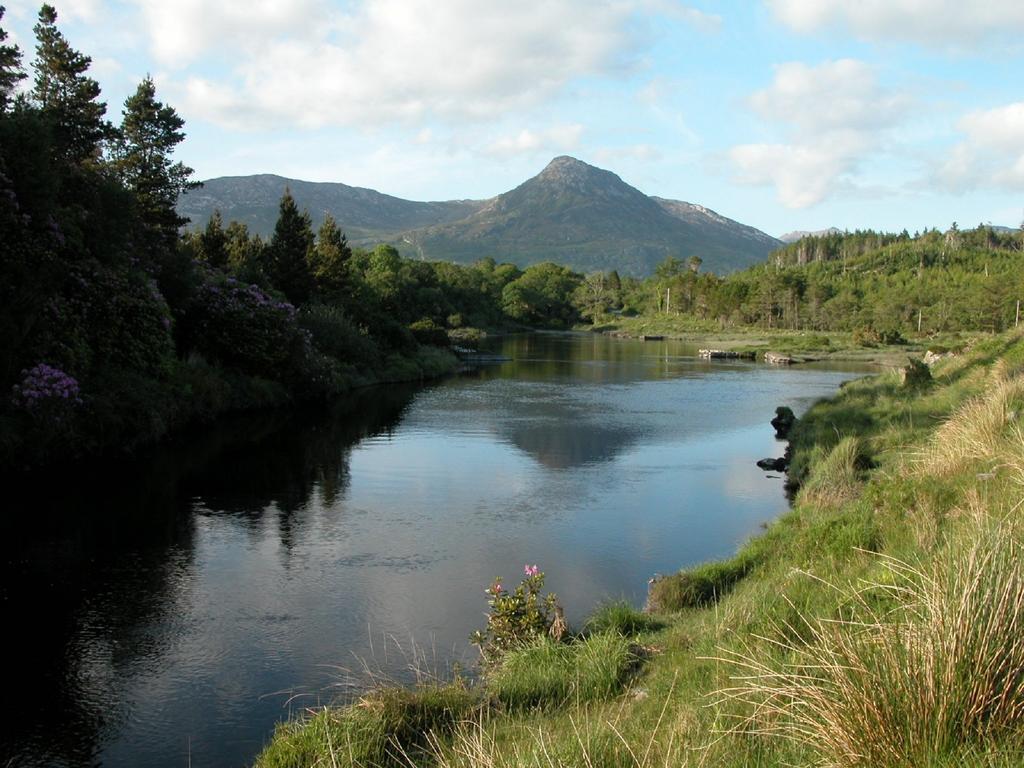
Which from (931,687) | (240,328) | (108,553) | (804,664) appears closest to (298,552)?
(108,553)

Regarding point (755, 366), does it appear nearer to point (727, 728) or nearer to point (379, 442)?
point (379, 442)

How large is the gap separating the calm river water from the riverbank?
3886 cm

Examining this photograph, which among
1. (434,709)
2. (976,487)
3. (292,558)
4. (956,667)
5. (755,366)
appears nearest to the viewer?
(956,667)

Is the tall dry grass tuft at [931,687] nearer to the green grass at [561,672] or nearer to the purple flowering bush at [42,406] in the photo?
the green grass at [561,672]

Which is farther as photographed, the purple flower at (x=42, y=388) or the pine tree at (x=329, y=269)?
the pine tree at (x=329, y=269)

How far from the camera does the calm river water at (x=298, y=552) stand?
10.3 m

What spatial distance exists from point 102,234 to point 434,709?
25258 mm

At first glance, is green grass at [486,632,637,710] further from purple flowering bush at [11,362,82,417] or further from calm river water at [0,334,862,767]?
purple flowering bush at [11,362,82,417]

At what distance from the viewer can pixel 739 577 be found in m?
13.0

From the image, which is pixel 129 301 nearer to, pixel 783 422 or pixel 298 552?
pixel 298 552

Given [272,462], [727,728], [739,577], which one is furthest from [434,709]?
[272,462]

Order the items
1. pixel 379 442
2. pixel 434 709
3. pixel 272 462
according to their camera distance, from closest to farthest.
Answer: pixel 434 709
pixel 272 462
pixel 379 442

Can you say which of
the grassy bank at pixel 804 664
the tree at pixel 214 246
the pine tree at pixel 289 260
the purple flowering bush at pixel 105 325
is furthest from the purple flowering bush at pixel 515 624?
the tree at pixel 214 246

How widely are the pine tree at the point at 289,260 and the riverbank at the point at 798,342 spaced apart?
140 feet
